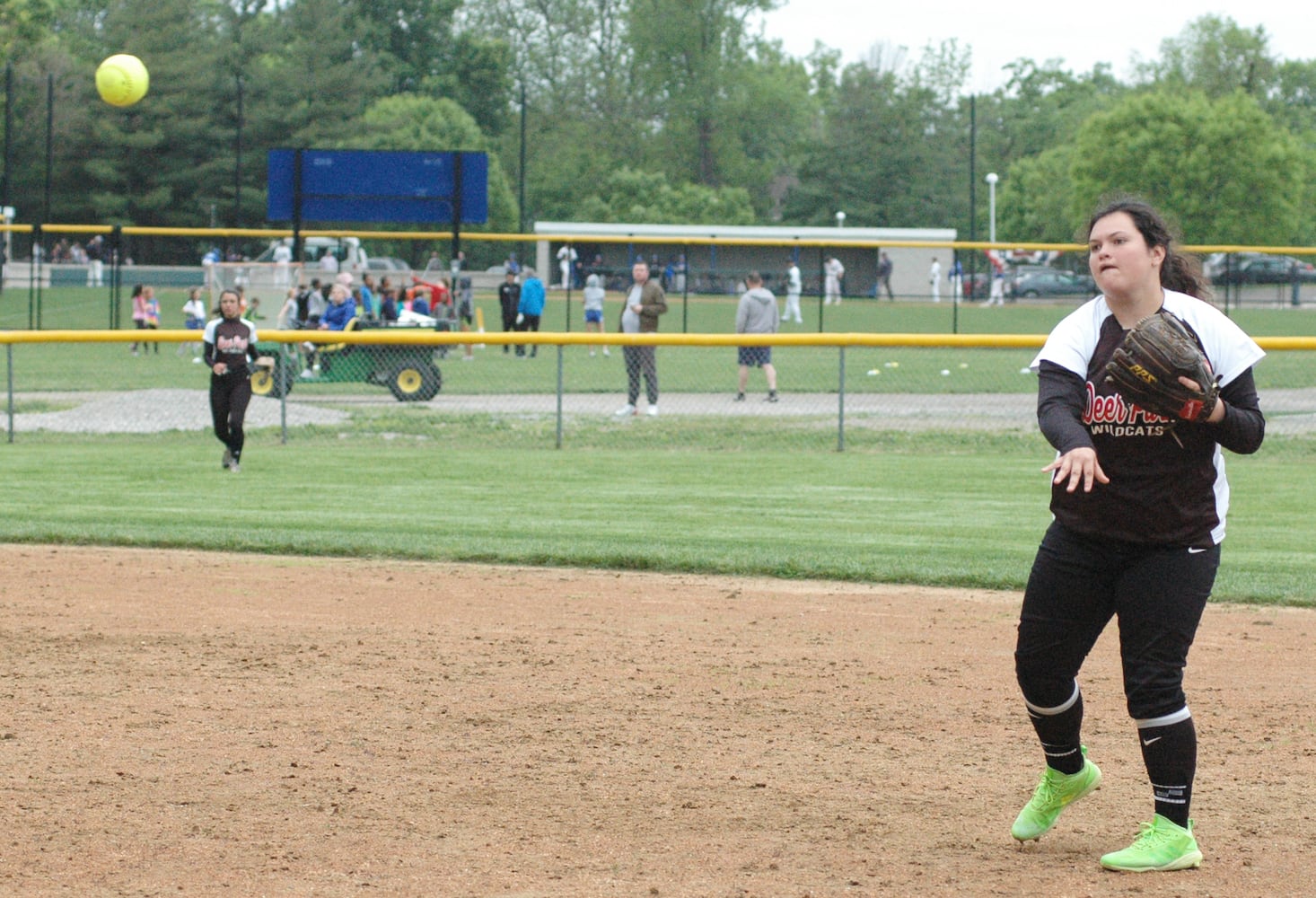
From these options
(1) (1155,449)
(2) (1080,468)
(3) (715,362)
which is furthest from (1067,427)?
(3) (715,362)

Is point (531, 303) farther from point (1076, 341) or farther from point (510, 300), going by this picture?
point (1076, 341)

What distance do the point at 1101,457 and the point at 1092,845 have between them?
117 cm

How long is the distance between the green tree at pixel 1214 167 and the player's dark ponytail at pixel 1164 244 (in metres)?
47.6

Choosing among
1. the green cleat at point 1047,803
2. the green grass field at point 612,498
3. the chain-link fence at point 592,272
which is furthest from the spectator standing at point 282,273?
the green cleat at point 1047,803

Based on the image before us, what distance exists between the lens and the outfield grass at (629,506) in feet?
31.5

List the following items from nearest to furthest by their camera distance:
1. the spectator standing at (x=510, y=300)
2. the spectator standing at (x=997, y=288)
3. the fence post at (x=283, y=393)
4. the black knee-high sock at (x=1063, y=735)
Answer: the black knee-high sock at (x=1063, y=735) → the fence post at (x=283, y=393) → the spectator standing at (x=510, y=300) → the spectator standing at (x=997, y=288)

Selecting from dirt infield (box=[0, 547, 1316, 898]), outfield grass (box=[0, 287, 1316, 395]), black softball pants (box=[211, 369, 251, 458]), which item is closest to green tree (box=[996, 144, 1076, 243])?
outfield grass (box=[0, 287, 1316, 395])

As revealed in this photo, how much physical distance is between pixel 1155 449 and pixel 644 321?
52.3 feet

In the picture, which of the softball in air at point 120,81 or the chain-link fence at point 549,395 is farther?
the softball in air at point 120,81

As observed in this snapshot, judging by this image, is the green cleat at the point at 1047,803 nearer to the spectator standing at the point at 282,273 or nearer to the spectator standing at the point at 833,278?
the spectator standing at the point at 282,273

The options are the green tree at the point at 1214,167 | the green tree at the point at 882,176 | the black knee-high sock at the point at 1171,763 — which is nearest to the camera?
the black knee-high sock at the point at 1171,763

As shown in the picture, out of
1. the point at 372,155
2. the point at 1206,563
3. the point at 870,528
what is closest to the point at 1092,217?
the point at 1206,563

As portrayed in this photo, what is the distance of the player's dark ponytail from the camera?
4.03m

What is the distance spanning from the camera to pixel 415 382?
1905 cm
